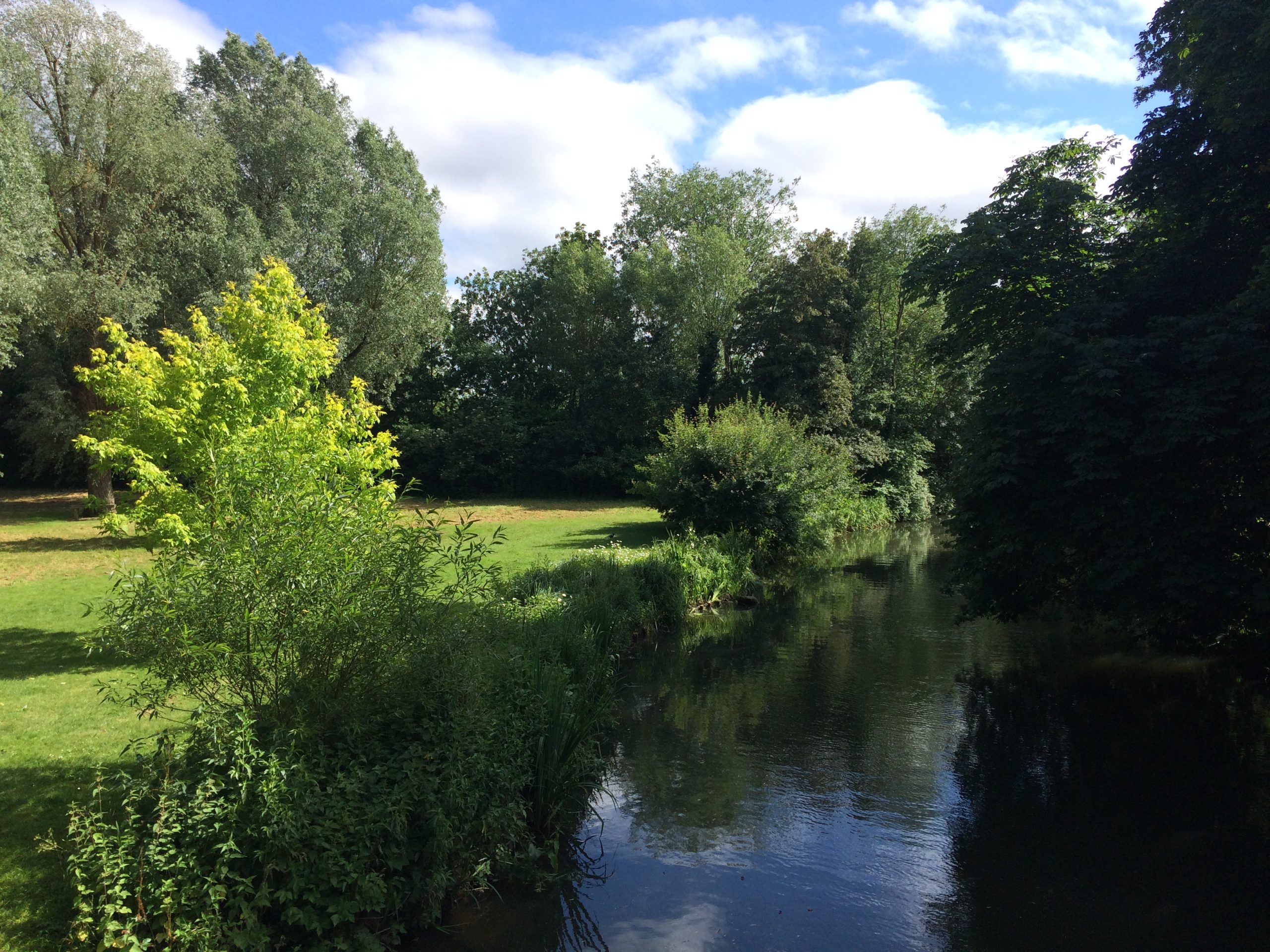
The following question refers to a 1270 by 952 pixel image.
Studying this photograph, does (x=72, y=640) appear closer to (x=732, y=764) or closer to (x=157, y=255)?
(x=732, y=764)

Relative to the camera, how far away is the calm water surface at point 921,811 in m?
6.43

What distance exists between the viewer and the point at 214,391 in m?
10.9

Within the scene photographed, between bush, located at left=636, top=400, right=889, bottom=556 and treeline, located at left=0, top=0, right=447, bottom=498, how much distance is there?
14.2 meters

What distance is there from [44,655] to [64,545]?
13.2 m

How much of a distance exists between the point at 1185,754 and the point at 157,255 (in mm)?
28231

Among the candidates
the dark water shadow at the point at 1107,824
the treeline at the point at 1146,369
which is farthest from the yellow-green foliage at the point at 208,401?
the treeline at the point at 1146,369

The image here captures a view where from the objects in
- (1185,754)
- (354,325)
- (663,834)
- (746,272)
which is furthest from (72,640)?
(746,272)

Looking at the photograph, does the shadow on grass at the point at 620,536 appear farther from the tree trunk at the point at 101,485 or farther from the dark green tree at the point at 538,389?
the tree trunk at the point at 101,485

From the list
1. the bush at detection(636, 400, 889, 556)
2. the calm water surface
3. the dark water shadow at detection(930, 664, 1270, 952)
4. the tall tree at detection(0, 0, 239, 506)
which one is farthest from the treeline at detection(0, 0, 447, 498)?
the dark water shadow at detection(930, 664, 1270, 952)

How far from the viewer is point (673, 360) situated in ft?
144

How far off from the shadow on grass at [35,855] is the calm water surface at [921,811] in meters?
2.59

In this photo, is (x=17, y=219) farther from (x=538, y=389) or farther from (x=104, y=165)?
(x=538, y=389)

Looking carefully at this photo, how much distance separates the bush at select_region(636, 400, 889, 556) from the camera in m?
21.5

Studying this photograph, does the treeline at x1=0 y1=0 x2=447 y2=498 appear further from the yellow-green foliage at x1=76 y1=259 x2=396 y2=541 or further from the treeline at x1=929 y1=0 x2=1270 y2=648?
the treeline at x1=929 y1=0 x2=1270 y2=648
